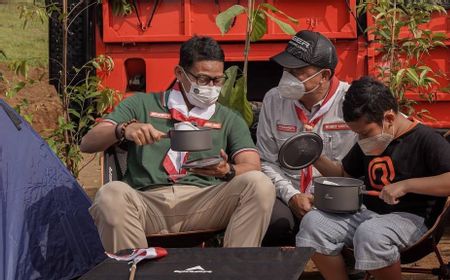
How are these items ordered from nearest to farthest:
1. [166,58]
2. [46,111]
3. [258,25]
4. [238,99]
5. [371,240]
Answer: [371,240]
[238,99]
[258,25]
[166,58]
[46,111]

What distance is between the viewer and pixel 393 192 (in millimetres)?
3418

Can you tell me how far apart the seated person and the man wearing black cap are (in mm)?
397

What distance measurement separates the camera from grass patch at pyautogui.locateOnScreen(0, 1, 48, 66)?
11.6 meters

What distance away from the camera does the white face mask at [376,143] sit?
3586mm

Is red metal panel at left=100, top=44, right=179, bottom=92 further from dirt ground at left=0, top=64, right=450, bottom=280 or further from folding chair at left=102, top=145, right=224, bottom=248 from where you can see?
folding chair at left=102, top=145, right=224, bottom=248

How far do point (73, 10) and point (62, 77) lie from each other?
464 millimetres

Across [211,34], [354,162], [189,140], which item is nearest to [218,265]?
[189,140]

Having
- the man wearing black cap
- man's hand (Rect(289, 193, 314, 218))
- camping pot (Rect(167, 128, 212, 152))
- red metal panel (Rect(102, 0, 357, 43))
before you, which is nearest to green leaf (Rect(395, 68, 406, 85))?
red metal panel (Rect(102, 0, 357, 43))

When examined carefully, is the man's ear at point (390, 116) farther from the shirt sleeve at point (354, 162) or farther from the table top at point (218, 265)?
the table top at point (218, 265)

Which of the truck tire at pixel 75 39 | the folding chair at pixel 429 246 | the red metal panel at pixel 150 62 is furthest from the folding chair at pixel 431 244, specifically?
the truck tire at pixel 75 39

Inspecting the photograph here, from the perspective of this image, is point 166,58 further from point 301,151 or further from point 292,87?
point 301,151

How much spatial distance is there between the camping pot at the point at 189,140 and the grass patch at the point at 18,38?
7.96m

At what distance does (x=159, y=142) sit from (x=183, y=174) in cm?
18

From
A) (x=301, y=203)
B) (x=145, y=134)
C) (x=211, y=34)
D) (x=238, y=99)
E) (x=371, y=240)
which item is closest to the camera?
(x=371, y=240)
